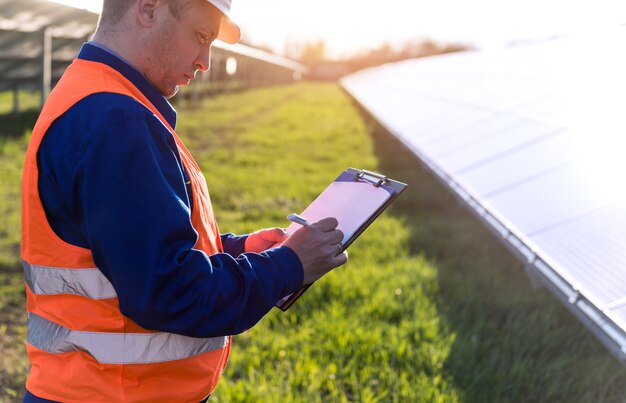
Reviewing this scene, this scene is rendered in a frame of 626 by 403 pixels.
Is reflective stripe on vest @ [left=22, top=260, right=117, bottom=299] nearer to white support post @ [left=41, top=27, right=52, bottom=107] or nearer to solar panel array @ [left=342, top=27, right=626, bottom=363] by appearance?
solar panel array @ [left=342, top=27, right=626, bottom=363]

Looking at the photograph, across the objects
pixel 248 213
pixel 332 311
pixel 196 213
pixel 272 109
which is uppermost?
pixel 196 213

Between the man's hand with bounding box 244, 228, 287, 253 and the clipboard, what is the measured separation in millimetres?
70

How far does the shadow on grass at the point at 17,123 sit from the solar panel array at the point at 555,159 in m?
5.18

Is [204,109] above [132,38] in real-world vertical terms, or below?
below

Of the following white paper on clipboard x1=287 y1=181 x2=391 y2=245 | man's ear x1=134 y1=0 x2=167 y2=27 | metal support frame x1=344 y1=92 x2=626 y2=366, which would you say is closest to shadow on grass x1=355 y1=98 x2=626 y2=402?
metal support frame x1=344 y1=92 x2=626 y2=366

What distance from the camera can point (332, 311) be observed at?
12.0ft

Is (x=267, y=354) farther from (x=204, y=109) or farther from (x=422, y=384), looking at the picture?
(x=204, y=109)

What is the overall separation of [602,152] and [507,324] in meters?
1.16

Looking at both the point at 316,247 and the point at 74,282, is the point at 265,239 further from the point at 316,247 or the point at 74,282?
the point at 74,282

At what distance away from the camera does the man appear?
1.23 metres

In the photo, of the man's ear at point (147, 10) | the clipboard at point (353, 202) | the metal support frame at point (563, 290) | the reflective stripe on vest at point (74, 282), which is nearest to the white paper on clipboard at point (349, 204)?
the clipboard at point (353, 202)

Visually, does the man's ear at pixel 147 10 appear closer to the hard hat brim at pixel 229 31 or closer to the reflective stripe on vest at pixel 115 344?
the hard hat brim at pixel 229 31

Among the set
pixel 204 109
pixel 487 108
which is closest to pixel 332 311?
pixel 487 108

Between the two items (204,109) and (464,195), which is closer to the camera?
(464,195)
